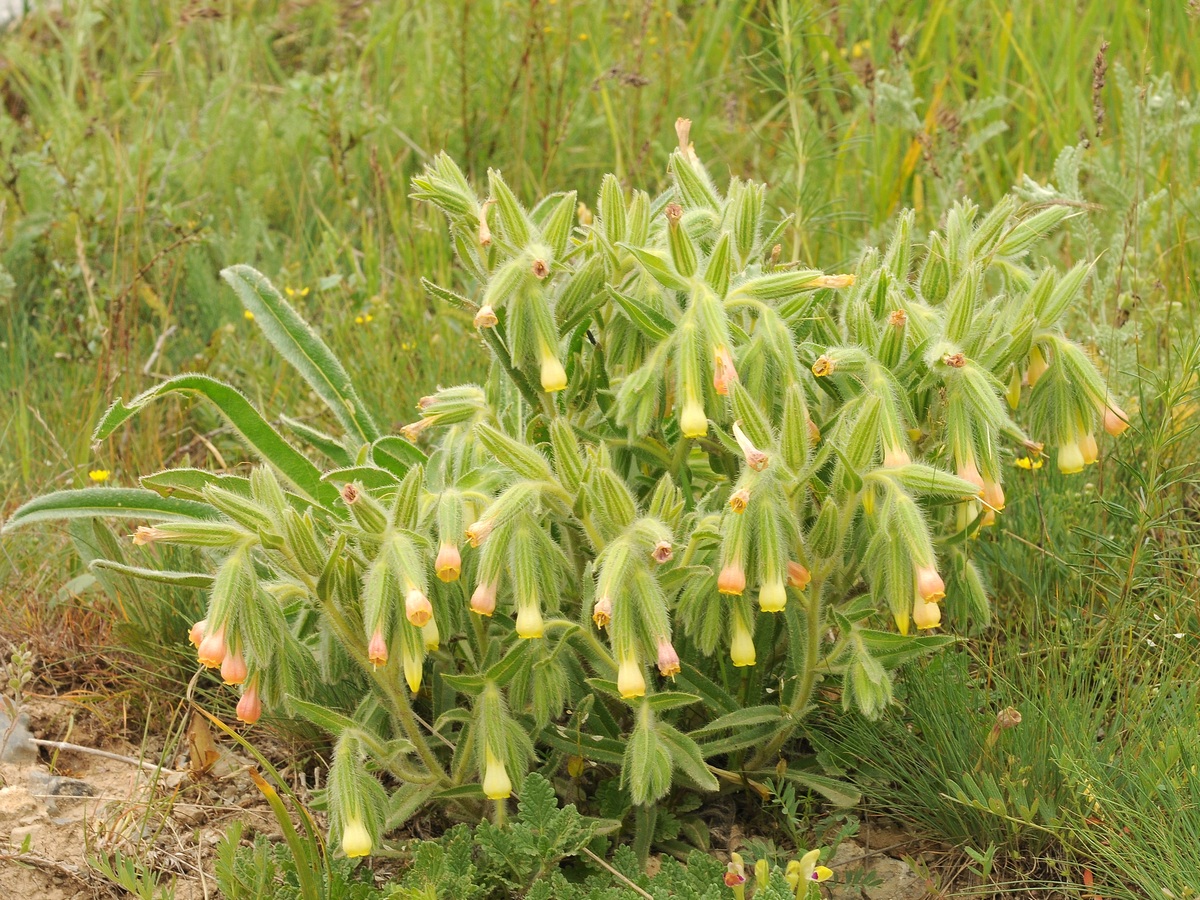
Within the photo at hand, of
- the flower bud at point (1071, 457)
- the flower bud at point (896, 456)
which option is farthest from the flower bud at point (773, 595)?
the flower bud at point (1071, 457)

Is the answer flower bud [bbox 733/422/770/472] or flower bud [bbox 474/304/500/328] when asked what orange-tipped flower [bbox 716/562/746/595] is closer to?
flower bud [bbox 733/422/770/472]

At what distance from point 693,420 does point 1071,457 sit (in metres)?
0.70

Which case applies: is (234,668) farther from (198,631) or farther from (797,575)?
(797,575)

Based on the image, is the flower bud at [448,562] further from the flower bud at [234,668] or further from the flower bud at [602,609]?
the flower bud at [234,668]

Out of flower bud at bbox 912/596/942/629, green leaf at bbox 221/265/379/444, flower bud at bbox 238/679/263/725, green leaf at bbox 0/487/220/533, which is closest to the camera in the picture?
flower bud at bbox 912/596/942/629

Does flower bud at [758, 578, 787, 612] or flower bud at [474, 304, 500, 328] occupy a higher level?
flower bud at [474, 304, 500, 328]

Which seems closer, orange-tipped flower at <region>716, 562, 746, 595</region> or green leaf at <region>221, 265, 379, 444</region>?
orange-tipped flower at <region>716, 562, 746, 595</region>

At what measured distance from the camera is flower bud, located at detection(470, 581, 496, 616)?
198 cm

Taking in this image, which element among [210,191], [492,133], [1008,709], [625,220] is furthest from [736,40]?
[1008,709]

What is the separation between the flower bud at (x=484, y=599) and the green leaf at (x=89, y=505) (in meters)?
0.90

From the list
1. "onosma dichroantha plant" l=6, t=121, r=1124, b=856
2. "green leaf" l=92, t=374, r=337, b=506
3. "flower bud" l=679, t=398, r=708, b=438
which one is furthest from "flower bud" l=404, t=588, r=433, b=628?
"green leaf" l=92, t=374, r=337, b=506

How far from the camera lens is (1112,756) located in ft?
7.58

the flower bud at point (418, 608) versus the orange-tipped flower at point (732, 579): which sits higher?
the orange-tipped flower at point (732, 579)

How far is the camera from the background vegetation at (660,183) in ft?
7.64
